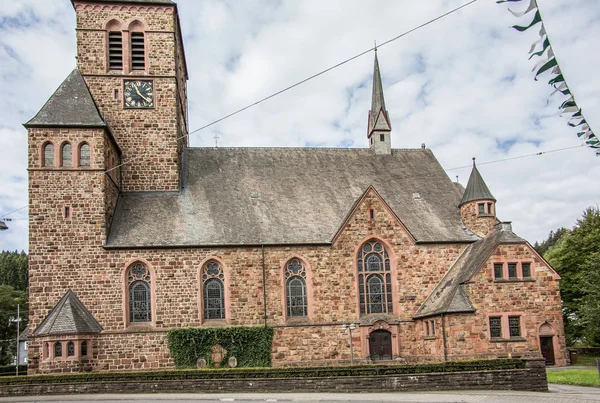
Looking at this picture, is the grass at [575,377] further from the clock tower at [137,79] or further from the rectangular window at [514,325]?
the clock tower at [137,79]

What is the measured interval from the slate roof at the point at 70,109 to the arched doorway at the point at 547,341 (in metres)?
25.6

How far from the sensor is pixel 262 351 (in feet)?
112

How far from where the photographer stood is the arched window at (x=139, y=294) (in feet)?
112

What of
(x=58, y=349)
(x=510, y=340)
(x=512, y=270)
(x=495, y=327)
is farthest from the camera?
(x=512, y=270)

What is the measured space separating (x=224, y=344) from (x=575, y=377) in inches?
664

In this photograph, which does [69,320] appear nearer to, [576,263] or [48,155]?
[48,155]

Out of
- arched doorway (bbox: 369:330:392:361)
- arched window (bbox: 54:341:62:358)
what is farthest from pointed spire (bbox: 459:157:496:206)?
arched window (bbox: 54:341:62:358)

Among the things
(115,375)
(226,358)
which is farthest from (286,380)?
(226,358)

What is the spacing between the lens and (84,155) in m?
34.7


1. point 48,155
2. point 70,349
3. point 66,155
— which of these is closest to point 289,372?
point 70,349

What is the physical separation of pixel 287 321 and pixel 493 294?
1092 cm

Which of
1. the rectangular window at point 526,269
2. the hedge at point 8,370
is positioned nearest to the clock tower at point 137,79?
the hedge at point 8,370

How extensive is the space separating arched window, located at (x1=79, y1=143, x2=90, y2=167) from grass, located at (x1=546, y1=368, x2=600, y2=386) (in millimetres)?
25073

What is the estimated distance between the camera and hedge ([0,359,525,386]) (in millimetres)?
25188
